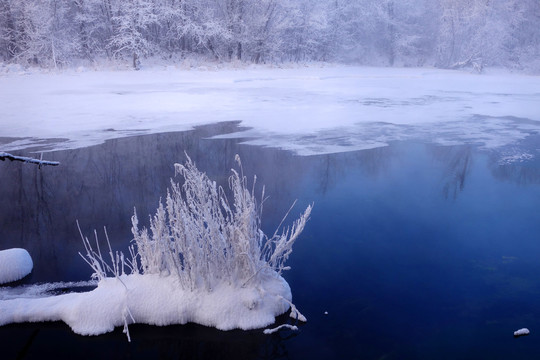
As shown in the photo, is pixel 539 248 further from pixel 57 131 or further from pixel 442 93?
pixel 442 93

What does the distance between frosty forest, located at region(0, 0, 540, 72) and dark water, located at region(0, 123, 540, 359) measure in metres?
18.7

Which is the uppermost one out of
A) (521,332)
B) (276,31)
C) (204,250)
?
(276,31)

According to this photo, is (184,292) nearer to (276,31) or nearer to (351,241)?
(351,241)

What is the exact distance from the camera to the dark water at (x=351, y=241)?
10.6ft

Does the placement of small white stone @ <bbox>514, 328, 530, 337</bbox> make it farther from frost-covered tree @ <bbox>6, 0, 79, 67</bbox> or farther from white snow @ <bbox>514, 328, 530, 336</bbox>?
frost-covered tree @ <bbox>6, 0, 79, 67</bbox>

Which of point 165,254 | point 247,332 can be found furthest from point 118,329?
point 247,332

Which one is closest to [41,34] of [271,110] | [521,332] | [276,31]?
[276,31]

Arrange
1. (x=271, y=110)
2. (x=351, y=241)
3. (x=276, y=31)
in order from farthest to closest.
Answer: (x=276, y=31) → (x=271, y=110) → (x=351, y=241)

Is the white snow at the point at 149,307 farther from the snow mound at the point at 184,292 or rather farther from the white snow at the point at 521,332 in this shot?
the white snow at the point at 521,332

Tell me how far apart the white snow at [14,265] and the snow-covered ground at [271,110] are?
434 centimetres

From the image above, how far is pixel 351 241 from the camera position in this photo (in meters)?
4.76

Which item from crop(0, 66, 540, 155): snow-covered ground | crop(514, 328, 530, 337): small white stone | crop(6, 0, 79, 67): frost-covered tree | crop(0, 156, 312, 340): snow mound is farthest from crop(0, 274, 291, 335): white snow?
crop(6, 0, 79, 67): frost-covered tree

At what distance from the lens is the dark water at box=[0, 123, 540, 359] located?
3217mm

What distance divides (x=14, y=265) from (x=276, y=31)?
1097 inches
